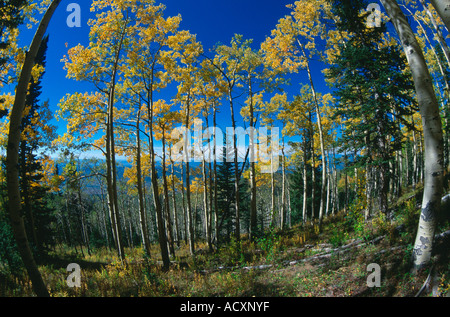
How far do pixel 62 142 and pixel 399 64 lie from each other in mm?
13232

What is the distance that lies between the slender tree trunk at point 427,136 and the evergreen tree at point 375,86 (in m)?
3.47

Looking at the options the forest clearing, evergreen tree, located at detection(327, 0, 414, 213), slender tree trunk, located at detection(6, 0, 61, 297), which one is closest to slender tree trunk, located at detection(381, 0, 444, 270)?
the forest clearing

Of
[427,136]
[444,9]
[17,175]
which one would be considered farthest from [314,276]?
[17,175]

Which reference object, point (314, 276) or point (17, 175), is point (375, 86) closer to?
point (314, 276)

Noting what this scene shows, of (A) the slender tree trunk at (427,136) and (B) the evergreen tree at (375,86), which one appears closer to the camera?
(A) the slender tree trunk at (427,136)

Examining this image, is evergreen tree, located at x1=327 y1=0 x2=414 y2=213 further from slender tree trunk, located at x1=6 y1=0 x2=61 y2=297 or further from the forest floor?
slender tree trunk, located at x1=6 y1=0 x2=61 y2=297

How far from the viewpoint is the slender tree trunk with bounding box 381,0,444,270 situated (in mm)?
3332

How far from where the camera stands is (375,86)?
22.4 ft

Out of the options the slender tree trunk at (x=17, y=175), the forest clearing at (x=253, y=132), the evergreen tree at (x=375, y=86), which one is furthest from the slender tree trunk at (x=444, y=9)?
the slender tree trunk at (x=17, y=175)

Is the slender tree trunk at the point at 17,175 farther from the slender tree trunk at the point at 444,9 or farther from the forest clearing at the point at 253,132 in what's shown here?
the slender tree trunk at the point at 444,9

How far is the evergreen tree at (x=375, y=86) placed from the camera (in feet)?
22.2
